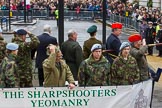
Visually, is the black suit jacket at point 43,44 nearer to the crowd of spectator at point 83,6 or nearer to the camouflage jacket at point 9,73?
the camouflage jacket at point 9,73

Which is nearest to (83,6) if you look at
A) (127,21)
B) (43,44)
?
(127,21)

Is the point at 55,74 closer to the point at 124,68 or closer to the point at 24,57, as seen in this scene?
the point at 124,68

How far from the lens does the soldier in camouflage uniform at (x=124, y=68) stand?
372 inches

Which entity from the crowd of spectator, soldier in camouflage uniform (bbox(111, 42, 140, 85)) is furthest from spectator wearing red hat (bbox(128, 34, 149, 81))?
the crowd of spectator

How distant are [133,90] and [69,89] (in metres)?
1.10

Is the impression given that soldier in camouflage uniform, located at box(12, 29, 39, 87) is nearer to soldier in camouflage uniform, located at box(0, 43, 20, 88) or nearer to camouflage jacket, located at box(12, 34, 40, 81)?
camouflage jacket, located at box(12, 34, 40, 81)

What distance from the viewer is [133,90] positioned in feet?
29.6

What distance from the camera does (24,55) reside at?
1080 centimetres

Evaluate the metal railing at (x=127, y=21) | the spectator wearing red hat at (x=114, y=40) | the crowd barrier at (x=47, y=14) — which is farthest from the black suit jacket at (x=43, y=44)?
the crowd barrier at (x=47, y=14)

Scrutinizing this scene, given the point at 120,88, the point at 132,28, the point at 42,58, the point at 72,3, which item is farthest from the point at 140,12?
the point at 120,88

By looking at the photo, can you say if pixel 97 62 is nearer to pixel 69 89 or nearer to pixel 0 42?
pixel 69 89

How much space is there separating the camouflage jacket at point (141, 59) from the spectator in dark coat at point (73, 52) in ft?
3.89

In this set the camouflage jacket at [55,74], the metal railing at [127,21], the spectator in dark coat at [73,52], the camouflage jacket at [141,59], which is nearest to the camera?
the camouflage jacket at [55,74]

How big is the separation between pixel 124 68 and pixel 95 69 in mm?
660
